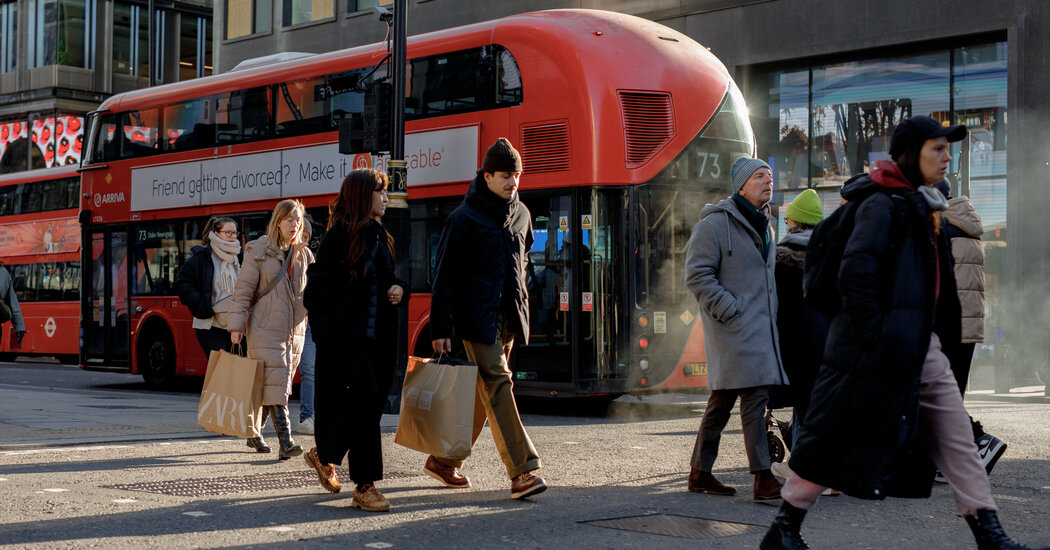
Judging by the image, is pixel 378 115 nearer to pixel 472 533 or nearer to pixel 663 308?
pixel 663 308

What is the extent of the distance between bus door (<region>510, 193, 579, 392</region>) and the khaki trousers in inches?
210

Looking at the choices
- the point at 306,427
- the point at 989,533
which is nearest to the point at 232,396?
the point at 306,427

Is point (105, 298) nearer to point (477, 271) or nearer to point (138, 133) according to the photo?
point (138, 133)

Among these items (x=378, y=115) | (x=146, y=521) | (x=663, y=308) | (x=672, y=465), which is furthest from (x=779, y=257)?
(x=378, y=115)

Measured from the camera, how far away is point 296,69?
49.1 ft

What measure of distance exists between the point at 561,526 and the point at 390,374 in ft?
4.00

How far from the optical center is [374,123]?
12234 mm

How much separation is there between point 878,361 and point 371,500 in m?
2.54

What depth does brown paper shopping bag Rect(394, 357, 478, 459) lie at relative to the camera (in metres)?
6.35

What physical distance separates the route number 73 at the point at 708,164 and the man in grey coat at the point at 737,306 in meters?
5.38

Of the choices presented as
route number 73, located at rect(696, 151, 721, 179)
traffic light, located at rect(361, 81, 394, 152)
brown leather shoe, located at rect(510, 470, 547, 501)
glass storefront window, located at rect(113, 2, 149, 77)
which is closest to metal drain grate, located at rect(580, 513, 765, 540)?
brown leather shoe, located at rect(510, 470, 547, 501)

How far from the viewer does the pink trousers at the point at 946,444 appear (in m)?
4.70

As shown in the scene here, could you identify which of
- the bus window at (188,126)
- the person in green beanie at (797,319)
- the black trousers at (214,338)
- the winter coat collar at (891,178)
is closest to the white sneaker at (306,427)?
the black trousers at (214,338)

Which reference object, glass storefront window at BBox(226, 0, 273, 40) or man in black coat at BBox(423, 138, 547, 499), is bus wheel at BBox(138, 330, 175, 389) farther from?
glass storefront window at BBox(226, 0, 273, 40)
